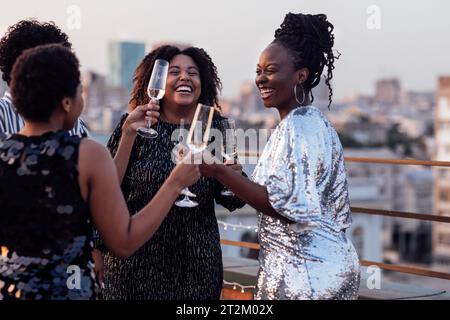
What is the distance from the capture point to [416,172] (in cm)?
13912

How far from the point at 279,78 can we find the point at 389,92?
147943 mm

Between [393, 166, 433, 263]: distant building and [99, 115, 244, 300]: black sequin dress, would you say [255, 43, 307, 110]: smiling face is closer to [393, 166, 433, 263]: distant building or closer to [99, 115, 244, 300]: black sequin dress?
[99, 115, 244, 300]: black sequin dress

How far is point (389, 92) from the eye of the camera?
14838 cm

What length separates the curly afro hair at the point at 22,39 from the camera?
138 inches

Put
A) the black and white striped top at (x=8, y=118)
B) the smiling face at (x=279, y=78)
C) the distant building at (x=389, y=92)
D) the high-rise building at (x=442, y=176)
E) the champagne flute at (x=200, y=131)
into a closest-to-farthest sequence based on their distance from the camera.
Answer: the champagne flute at (x=200, y=131), the smiling face at (x=279, y=78), the black and white striped top at (x=8, y=118), the high-rise building at (x=442, y=176), the distant building at (x=389, y=92)

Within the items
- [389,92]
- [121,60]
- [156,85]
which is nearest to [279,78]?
[156,85]

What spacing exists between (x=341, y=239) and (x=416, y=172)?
138999 millimetres

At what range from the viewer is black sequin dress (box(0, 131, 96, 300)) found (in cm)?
269

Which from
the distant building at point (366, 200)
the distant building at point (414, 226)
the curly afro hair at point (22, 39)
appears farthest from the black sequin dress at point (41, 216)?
the distant building at point (414, 226)

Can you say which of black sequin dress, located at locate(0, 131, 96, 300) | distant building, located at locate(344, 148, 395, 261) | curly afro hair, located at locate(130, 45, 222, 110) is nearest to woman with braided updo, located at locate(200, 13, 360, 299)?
black sequin dress, located at locate(0, 131, 96, 300)

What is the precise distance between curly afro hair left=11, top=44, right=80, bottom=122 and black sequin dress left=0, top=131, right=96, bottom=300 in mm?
83

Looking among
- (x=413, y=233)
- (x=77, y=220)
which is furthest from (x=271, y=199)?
(x=413, y=233)

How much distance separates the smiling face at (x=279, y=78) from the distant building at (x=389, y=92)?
479 ft

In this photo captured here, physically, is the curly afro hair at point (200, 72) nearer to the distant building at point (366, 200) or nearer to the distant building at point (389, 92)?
the distant building at point (366, 200)
